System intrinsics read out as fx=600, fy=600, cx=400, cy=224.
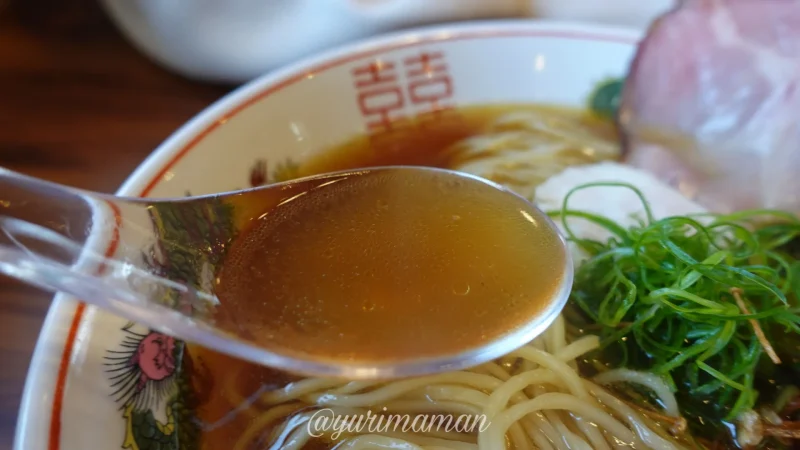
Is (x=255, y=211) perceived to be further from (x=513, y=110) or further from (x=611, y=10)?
(x=611, y=10)

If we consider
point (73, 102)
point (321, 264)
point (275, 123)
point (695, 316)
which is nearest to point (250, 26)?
point (275, 123)

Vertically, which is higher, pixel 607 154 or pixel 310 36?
pixel 310 36

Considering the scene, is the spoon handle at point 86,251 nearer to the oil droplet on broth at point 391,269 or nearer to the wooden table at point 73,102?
the oil droplet on broth at point 391,269

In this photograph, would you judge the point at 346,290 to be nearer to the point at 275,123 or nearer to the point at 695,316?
the point at 695,316

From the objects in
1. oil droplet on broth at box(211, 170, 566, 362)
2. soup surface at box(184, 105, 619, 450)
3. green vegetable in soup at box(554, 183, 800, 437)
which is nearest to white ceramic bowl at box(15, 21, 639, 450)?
soup surface at box(184, 105, 619, 450)

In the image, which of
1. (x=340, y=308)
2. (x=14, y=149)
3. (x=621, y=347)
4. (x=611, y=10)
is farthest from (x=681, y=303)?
(x=14, y=149)

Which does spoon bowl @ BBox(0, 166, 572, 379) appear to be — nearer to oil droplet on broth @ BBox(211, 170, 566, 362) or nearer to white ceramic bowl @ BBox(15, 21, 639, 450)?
oil droplet on broth @ BBox(211, 170, 566, 362)
